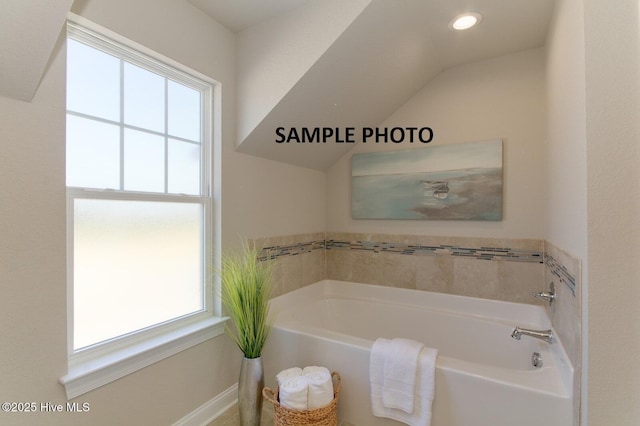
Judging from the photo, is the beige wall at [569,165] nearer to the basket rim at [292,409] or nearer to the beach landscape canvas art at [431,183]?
the beach landscape canvas art at [431,183]

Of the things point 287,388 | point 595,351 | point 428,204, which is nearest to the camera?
point 595,351

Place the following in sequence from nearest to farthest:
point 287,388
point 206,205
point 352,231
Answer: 1. point 287,388
2. point 206,205
3. point 352,231

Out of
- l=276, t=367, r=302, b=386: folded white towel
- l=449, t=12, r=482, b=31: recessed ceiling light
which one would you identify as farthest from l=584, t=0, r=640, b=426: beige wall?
l=276, t=367, r=302, b=386: folded white towel

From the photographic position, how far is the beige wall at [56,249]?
3.63ft

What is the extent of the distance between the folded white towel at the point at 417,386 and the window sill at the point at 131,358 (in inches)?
39.4

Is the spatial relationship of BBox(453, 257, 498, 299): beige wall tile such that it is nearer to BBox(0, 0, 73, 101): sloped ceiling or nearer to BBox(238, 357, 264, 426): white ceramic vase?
BBox(238, 357, 264, 426): white ceramic vase

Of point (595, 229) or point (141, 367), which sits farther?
point (141, 367)

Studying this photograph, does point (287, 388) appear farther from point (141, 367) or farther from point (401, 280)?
point (401, 280)

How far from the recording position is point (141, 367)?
1.48 metres

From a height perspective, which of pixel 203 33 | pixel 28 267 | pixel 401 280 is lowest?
pixel 401 280

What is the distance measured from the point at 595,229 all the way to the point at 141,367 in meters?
2.06

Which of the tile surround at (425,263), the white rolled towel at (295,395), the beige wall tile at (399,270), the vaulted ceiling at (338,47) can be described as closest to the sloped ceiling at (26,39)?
the vaulted ceiling at (338,47)

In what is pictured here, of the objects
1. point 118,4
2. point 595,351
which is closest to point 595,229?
point 595,351

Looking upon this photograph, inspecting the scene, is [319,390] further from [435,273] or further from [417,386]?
[435,273]
